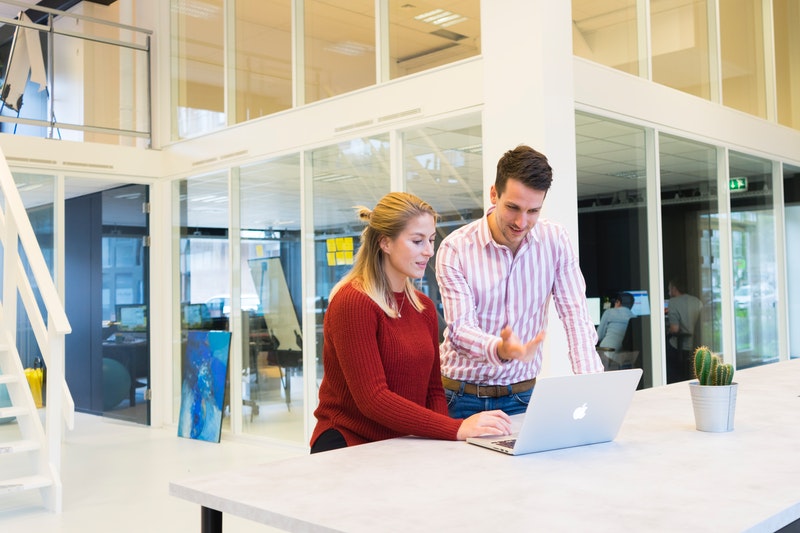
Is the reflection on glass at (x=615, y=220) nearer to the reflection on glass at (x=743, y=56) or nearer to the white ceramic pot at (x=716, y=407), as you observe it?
the reflection on glass at (x=743, y=56)

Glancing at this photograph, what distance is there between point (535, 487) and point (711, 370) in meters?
0.77

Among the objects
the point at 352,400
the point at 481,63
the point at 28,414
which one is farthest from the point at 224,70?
the point at 352,400

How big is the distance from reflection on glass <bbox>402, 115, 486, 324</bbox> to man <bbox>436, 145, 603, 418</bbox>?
2.45 metres

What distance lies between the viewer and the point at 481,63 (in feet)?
16.9

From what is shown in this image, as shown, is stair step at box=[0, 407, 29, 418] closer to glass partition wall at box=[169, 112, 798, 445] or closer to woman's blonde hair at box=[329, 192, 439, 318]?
glass partition wall at box=[169, 112, 798, 445]

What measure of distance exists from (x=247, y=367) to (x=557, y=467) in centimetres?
580

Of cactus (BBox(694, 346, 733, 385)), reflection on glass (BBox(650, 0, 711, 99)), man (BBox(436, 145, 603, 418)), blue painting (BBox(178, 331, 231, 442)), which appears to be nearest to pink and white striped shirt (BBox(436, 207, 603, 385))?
man (BBox(436, 145, 603, 418))

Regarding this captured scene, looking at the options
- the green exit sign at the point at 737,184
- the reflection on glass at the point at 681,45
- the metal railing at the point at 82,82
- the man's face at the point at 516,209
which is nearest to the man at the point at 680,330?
the green exit sign at the point at 737,184

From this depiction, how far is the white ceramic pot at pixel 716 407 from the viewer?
2049mm

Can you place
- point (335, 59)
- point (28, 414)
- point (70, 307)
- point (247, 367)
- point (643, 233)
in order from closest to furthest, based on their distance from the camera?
point (28, 414)
point (643, 233)
point (335, 59)
point (247, 367)
point (70, 307)

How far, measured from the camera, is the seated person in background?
557cm

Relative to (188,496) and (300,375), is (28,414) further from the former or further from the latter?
(188,496)

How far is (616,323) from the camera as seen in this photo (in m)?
5.64

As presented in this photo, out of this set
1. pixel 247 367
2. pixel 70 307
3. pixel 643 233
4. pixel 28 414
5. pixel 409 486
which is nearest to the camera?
pixel 409 486
